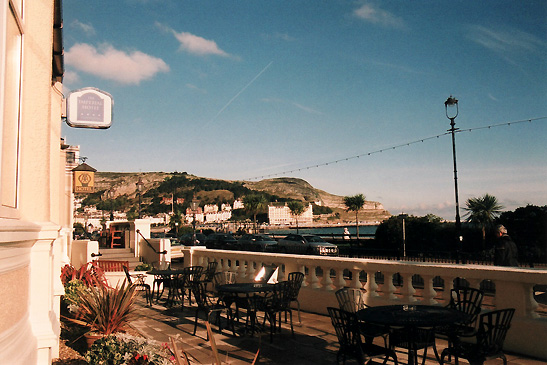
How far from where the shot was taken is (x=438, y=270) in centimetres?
657

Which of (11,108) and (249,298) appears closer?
(11,108)

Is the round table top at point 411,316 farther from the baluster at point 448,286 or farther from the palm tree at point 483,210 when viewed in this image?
the palm tree at point 483,210

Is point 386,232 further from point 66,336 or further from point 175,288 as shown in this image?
point 66,336

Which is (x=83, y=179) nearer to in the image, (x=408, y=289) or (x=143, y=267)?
(x=143, y=267)

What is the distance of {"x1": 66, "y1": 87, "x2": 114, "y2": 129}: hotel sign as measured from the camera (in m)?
6.07

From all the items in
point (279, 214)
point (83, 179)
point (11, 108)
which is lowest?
point (279, 214)

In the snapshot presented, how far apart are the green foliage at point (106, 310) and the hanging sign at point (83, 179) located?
1021 cm

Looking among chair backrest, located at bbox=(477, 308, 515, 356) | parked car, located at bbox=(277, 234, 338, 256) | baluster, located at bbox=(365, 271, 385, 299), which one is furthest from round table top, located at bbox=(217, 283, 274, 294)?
parked car, located at bbox=(277, 234, 338, 256)

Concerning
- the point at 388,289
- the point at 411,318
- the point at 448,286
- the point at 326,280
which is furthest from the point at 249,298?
the point at 411,318

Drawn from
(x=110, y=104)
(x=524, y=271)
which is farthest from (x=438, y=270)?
(x=110, y=104)

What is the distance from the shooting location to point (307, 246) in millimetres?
32750

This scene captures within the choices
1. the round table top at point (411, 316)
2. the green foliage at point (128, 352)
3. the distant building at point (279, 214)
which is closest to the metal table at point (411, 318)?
the round table top at point (411, 316)

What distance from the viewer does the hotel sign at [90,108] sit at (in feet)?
19.9

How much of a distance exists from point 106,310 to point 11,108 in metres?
4.09
